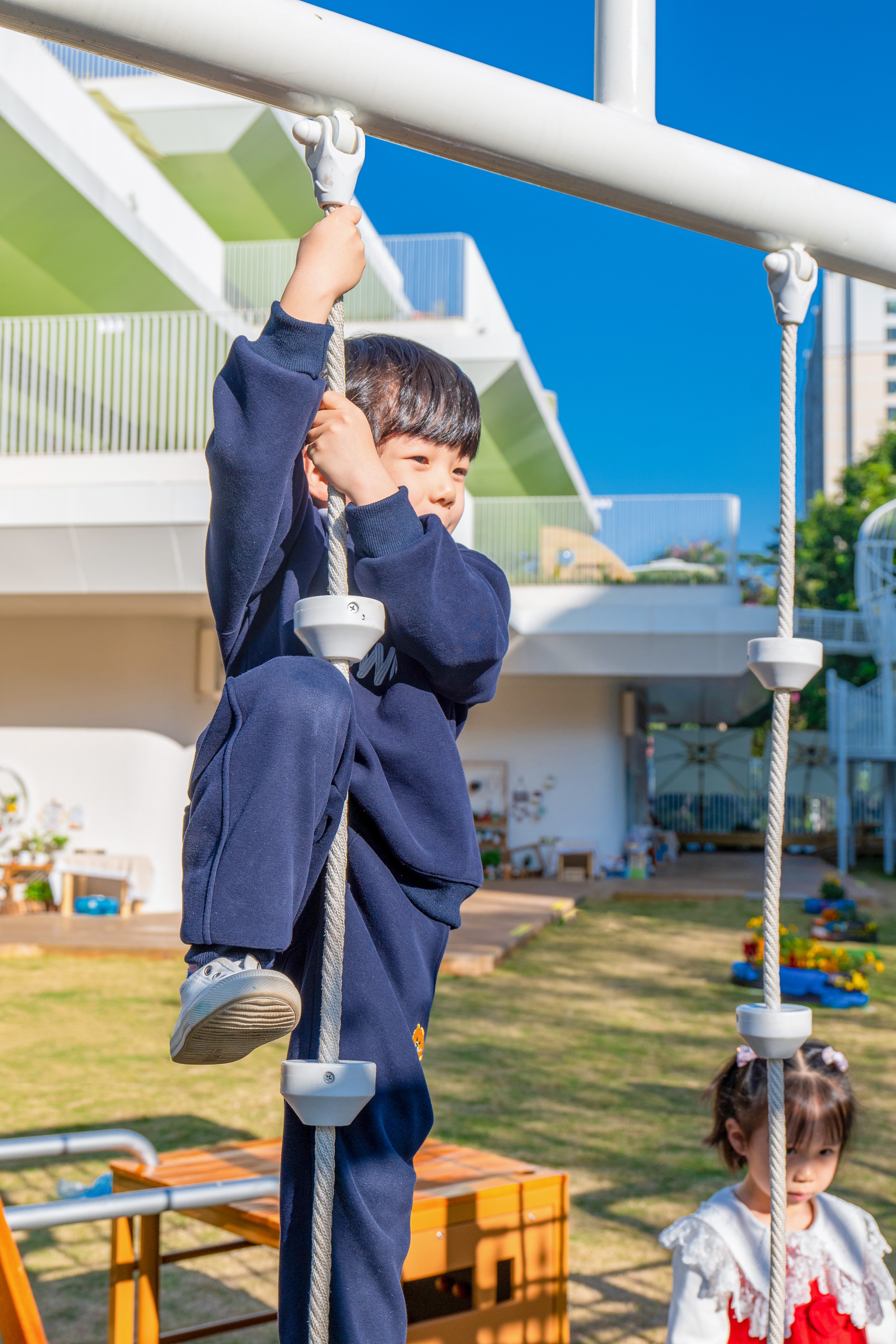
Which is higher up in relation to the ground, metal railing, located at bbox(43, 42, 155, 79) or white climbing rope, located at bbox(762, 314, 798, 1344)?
metal railing, located at bbox(43, 42, 155, 79)

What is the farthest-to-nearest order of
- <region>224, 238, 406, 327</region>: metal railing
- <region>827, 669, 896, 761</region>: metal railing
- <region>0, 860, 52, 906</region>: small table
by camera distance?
1. <region>827, 669, 896, 761</region>: metal railing
2. <region>224, 238, 406, 327</region>: metal railing
3. <region>0, 860, 52, 906</region>: small table

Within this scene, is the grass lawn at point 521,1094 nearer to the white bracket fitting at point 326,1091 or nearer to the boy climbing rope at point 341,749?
the boy climbing rope at point 341,749

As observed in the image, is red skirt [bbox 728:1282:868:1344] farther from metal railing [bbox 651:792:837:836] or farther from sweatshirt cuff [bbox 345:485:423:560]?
metal railing [bbox 651:792:837:836]

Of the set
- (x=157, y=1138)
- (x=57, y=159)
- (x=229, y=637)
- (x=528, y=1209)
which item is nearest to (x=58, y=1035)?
(x=157, y=1138)

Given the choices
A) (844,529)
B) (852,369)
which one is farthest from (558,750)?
(852,369)

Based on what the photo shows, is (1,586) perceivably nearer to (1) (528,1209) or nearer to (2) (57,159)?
(2) (57,159)

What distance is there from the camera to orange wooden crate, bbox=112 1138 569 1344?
7.63ft

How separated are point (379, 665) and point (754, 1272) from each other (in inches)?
57.7

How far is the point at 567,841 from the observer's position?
1620cm

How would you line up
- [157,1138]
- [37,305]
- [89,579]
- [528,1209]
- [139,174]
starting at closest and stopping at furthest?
[528,1209] < [157,1138] < [89,579] < [139,174] < [37,305]

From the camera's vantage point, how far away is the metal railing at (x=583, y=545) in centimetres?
1544

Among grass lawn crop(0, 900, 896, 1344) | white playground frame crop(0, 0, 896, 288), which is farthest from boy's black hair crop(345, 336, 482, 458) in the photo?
grass lawn crop(0, 900, 896, 1344)

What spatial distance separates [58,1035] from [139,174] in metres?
9.72

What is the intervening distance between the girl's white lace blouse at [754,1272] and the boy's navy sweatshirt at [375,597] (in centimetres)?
114
